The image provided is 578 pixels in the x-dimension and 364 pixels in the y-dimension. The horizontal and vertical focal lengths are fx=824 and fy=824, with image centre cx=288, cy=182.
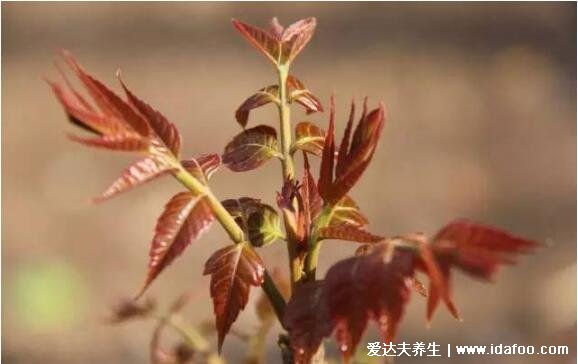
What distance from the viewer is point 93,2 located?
2.56 m

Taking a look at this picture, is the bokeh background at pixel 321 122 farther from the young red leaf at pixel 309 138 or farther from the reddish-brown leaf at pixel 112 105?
the reddish-brown leaf at pixel 112 105

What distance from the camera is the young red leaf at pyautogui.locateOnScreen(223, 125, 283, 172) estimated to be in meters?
0.58

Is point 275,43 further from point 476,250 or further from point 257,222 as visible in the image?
point 476,250

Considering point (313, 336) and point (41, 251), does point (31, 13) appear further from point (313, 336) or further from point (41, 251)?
point (313, 336)

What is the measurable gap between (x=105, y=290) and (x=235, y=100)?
2.30ft

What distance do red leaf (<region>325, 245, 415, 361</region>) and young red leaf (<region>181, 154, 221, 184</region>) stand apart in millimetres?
120

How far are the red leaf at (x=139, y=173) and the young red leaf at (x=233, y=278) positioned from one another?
0.07 m

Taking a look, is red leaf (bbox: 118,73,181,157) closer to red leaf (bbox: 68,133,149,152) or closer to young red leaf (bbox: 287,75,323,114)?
red leaf (bbox: 68,133,149,152)

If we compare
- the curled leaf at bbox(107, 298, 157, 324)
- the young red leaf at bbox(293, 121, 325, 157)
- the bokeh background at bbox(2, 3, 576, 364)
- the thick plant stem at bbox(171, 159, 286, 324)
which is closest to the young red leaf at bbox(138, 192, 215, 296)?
the thick plant stem at bbox(171, 159, 286, 324)

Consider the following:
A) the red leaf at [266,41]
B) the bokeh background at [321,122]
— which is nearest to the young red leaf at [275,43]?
the red leaf at [266,41]

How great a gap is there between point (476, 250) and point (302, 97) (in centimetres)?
23

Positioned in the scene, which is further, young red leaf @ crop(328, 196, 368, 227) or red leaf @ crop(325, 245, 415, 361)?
young red leaf @ crop(328, 196, 368, 227)

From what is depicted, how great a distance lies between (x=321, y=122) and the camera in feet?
7.23

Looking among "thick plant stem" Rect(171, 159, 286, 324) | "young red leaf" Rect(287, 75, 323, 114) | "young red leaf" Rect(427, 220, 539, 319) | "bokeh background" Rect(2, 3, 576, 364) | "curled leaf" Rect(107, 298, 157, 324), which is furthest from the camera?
"bokeh background" Rect(2, 3, 576, 364)
